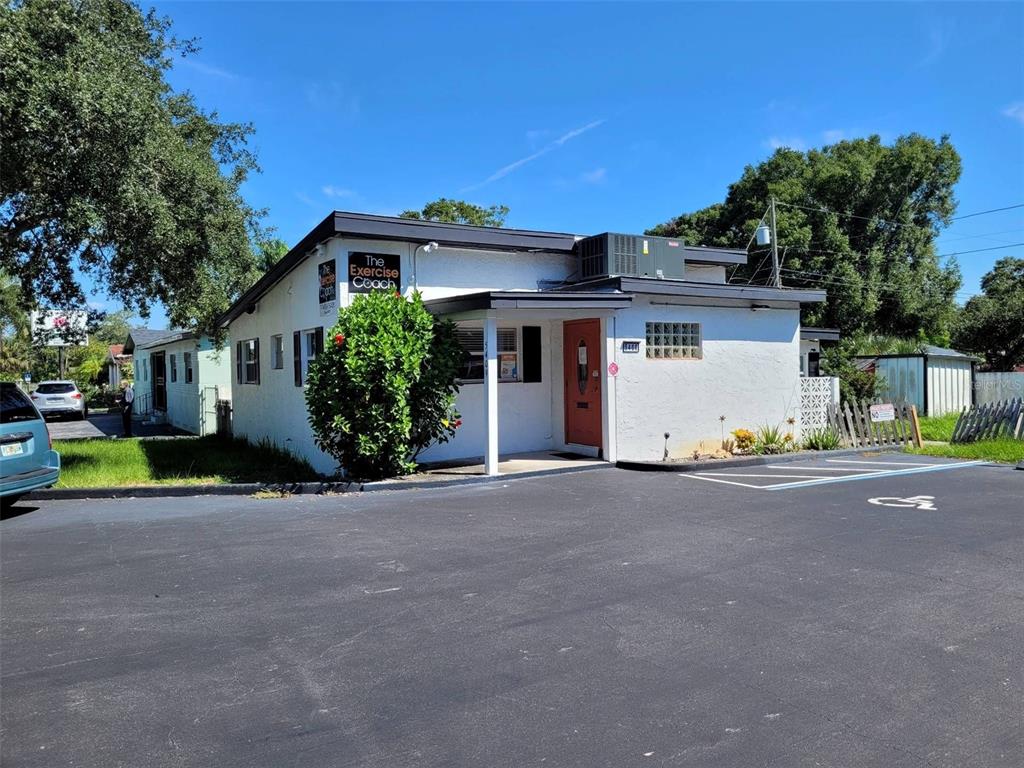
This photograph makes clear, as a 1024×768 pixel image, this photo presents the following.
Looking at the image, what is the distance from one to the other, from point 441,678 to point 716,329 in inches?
427

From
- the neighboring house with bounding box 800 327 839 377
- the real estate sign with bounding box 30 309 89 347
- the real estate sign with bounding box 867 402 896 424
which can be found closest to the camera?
the real estate sign with bounding box 867 402 896 424

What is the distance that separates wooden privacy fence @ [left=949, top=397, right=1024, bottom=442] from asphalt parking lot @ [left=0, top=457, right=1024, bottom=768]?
799 centimetres

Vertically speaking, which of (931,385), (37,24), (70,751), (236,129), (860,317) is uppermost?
(236,129)

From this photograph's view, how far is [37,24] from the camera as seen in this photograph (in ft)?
34.4

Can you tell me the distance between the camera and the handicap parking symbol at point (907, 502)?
29.1ft

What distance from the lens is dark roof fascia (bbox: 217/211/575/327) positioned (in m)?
11.5

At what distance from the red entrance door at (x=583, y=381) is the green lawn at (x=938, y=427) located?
9088 millimetres

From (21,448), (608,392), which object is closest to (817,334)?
(608,392)

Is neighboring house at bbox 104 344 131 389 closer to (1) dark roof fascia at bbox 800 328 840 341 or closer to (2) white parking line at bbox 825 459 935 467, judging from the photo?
(1) dark roof fascia at bbox 800 328 840 341

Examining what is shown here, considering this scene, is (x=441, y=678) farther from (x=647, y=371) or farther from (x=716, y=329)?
(x=716, y=329)

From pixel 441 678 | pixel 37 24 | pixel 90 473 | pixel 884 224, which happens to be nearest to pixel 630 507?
pixel 441 678

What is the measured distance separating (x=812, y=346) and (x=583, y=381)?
1293 centimetres

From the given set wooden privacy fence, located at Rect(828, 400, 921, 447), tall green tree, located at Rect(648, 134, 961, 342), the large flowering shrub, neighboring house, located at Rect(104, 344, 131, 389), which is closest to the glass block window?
the large flowering shrub

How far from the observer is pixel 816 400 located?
15172 mm
